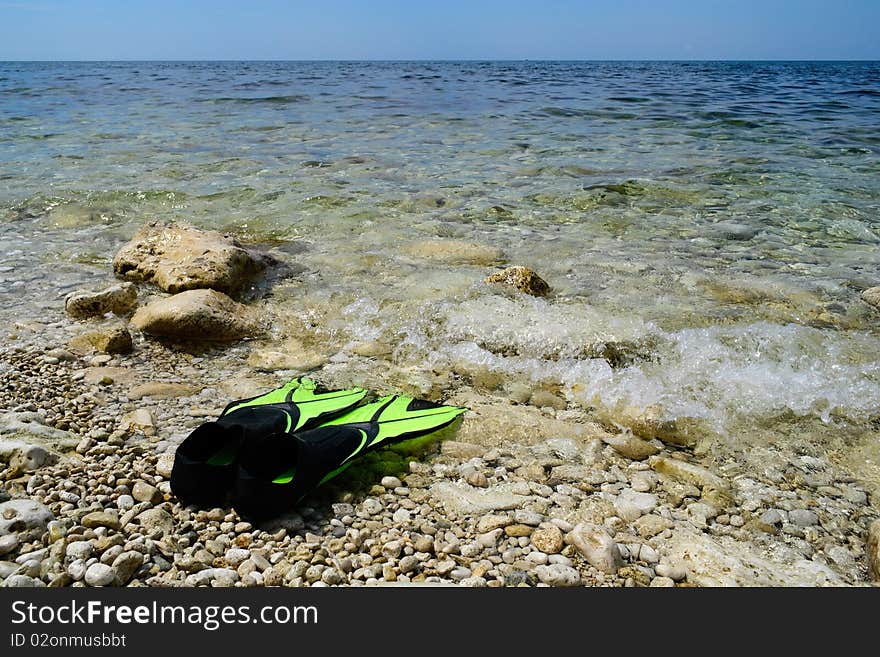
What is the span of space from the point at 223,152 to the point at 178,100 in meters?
10.8

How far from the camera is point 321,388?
10.5ft

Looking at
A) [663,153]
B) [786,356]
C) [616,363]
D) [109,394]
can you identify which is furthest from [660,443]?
[663,153]

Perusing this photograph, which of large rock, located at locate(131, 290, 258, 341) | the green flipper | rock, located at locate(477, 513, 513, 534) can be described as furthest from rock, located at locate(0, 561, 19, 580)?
large rock, located at locate(131, 290, 258, 341)

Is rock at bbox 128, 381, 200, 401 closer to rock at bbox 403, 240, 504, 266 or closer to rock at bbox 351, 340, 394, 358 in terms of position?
rock at bbox 351, 340, 394, 358

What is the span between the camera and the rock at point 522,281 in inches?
174

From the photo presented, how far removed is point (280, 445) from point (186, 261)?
2689mm

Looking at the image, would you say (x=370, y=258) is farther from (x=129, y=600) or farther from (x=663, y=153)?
(x=663, y=153)

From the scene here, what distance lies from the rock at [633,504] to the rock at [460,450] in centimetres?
59

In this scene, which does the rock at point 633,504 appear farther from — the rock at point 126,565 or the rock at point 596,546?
the rock at point 126,565

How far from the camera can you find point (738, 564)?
2023mm

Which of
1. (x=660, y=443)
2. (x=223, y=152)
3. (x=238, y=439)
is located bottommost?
(x=660, y=443)

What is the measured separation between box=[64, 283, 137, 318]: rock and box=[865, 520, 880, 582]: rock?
404cm

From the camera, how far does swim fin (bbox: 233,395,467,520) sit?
6.94ft

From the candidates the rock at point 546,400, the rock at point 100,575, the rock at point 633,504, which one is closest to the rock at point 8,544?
the rock at point 100,575
